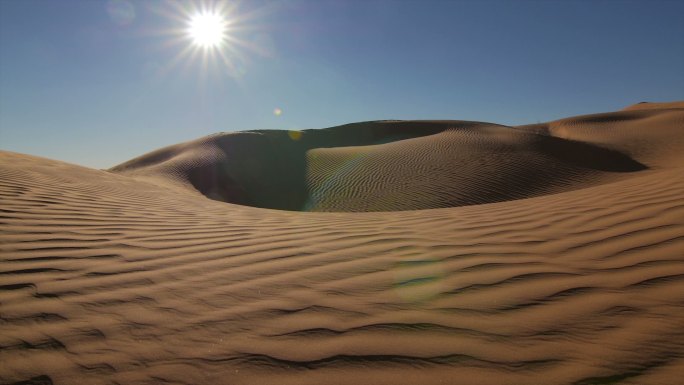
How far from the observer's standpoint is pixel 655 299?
70.4 inches

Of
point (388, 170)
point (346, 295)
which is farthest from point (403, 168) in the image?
point (346, 295)

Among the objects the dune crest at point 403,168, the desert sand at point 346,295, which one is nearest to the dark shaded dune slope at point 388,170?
the dune crest at point 403,168

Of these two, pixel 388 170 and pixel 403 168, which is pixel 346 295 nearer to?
pixel 388 170

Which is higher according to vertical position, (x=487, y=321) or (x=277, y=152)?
(x=277, y=152)

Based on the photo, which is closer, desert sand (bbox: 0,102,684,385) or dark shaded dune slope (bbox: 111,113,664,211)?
desert sand (bbox: 0,102,684,385)

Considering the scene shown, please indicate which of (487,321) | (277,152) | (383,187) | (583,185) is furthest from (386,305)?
(277,152)

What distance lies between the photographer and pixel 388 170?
16266 millimetres

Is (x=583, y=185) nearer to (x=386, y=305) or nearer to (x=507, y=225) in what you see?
(x=507, y=225)

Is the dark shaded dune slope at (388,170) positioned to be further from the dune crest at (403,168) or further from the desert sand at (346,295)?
the desert sand at (346,295)

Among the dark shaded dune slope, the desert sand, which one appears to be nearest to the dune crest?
the dark shaded dune slope

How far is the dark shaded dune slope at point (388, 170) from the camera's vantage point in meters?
13.6

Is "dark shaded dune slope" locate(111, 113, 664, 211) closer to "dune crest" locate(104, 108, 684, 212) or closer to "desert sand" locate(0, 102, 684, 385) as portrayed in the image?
"dune crest" locate(104, 108, 684, 212)

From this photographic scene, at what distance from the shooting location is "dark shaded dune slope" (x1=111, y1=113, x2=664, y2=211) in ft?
44.5

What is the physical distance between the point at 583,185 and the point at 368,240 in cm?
1492
